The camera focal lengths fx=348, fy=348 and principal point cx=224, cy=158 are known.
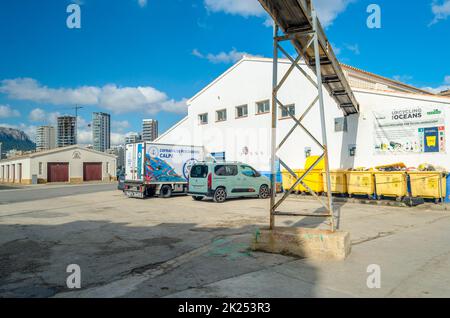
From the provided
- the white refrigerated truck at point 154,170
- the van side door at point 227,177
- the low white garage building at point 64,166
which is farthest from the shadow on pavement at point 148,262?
the low white garage building at point 64,166

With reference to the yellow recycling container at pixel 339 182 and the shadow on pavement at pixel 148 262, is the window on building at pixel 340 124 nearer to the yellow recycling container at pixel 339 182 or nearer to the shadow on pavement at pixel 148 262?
the yellow recycling container at pixel 339 182

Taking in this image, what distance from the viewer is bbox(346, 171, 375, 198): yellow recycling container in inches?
595

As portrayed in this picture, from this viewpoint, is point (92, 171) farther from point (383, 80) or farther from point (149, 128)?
point (149, 128)

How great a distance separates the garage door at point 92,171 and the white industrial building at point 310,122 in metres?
19.9

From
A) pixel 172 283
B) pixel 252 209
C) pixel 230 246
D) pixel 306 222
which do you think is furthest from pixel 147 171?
pixel 172 283

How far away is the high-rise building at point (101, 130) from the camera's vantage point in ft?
394

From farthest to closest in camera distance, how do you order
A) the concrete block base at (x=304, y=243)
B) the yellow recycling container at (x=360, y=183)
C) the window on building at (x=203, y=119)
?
the window on building at (x=203, y=119) → the yellow recycling container at (x=360, y=183) → the concrete block base at (x=304, y=243)

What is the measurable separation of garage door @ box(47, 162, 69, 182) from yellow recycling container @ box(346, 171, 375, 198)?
37135 millimetres

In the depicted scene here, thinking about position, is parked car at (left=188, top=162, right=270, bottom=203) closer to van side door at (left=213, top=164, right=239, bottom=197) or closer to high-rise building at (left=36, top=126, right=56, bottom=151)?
van side door at (left=213, top=164, right=239, bottom=197)

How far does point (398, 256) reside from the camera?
20.0 ft

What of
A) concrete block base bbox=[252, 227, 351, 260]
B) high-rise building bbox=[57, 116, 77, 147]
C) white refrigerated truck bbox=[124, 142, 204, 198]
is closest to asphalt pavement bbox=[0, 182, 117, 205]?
white refrigerated truck bbox=[124, 142, 204, 198]
